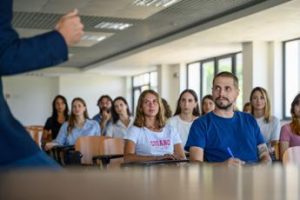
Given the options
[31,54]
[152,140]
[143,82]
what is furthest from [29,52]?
[143,82]

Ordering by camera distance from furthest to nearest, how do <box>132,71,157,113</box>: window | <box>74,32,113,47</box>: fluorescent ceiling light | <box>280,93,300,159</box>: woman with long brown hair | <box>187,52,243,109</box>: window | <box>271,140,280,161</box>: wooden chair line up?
1. <box>132,71,157,113</box>: window
2. <box>187,52,243,109</box>: window
3. <box>74,32,113,47</box>: fluorescent ceiling light
4. <box>271,140,280,161</box>: wooden chair
5. <box>280,93,300,159</box>: woman with long brown hair

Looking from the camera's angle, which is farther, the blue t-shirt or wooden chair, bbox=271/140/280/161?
wooden chair, bbox=271/140/280/161

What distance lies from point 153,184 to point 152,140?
3473mm

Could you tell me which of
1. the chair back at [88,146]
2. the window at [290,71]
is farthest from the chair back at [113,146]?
the window at [290,71]

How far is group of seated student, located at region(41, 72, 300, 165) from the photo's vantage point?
121 inches

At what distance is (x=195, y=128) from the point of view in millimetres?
3078

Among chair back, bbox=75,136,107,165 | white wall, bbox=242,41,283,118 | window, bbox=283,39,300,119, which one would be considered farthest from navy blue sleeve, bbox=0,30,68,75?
white wall, bbox=242,41,283,118

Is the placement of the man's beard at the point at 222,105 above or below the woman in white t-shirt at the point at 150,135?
above

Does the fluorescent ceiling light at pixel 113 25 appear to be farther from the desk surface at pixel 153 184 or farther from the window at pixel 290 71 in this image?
the desk surface at pixel 153 184

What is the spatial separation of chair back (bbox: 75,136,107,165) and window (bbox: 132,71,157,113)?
37.5 feet

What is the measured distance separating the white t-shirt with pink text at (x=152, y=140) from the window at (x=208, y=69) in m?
7.55

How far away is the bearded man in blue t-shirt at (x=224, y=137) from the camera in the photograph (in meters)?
3.06

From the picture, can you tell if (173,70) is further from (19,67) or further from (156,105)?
(19,67)

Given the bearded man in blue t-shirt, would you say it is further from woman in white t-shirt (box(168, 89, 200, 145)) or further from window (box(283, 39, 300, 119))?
window (box(283, 39, 300, 119))
